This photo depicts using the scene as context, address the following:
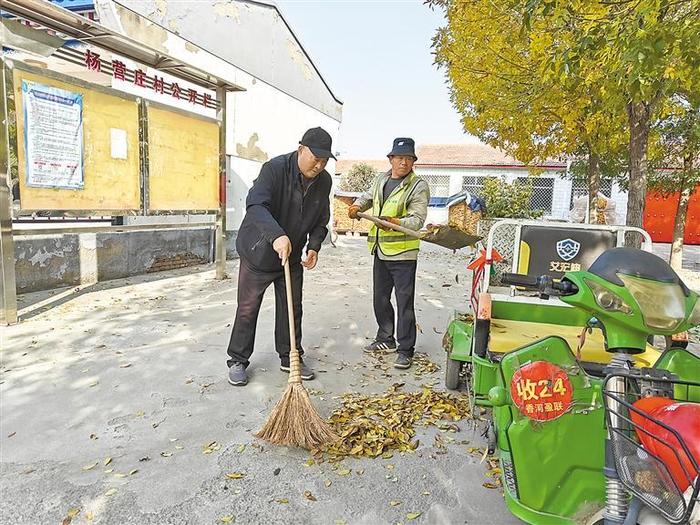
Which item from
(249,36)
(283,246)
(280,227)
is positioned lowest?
(283,246)

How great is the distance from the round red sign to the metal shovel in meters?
2.43

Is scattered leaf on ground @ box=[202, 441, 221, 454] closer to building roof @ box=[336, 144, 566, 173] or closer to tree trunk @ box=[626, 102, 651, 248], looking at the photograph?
tree trunk @ box=[626, 102, 651, 248]

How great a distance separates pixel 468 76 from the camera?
6.67m

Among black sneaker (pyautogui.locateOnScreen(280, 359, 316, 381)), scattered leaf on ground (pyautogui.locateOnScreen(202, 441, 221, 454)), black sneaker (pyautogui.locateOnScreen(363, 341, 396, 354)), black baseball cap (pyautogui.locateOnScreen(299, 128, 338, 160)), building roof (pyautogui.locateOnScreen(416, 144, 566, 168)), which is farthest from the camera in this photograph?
building roof (pyautogui.locateOnScreen(416, 144, 566, 168))

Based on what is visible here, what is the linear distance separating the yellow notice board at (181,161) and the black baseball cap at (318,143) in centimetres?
392

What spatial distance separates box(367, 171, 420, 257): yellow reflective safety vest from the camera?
13.4 feet

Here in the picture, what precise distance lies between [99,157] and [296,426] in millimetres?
4402

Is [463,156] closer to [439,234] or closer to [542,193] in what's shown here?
[542,193]

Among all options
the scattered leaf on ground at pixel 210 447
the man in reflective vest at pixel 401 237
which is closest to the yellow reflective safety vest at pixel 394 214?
the man in reflective vest at pixel 401 237

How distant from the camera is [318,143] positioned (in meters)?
3.30

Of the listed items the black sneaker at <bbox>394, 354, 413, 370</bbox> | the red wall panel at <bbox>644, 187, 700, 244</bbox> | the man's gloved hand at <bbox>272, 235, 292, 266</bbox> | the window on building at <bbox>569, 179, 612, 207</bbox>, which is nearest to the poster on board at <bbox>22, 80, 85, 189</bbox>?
the man's gloved hand at <bbox>272, 235, 292, 266</bbox>

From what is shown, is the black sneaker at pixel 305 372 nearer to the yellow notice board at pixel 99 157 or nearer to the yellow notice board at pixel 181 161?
the yellow notice board at pixel 99 157

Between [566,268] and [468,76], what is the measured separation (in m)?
3.58

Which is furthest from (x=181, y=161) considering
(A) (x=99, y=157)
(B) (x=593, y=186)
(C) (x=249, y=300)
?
(B) (x=593, y=186)
